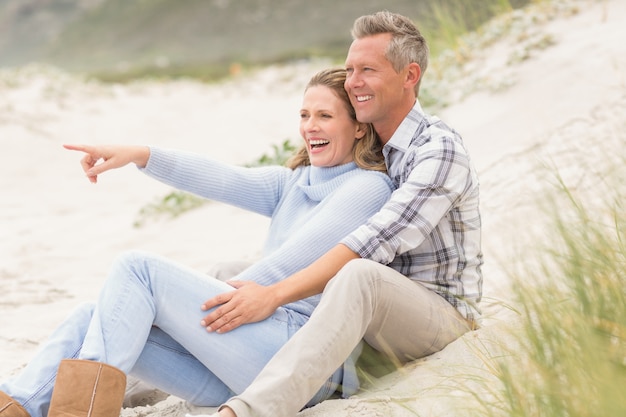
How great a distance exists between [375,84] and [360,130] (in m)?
0.23

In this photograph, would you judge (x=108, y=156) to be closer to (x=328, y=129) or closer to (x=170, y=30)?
(x=328, y=129)

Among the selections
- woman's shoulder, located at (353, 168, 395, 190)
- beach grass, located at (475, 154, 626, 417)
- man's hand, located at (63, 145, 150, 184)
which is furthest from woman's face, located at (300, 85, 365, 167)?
beach grass, located at (475, 154, 626, 417)

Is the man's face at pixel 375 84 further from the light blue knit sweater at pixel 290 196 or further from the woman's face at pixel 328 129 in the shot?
the light blue knit sweater at pixel 290 196

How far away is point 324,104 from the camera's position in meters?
3.04

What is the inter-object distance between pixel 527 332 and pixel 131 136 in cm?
830

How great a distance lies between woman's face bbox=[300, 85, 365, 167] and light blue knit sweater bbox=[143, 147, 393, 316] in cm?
5

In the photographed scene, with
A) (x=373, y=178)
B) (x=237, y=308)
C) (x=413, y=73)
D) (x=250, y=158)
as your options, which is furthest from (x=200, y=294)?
(x=250, y=158)

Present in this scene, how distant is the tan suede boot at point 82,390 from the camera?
8.01ft

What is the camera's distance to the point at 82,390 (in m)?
2.45

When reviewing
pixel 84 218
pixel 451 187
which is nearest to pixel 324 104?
pixel 451 187

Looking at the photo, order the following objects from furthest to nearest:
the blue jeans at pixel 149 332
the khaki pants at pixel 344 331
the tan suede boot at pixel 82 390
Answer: the blue jeans at pixel 149 332 < the tan suede boot at pixel 82 390 < the khaki pants at pixel 344 331

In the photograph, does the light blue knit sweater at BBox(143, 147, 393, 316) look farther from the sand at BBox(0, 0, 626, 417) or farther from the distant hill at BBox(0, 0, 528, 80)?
the distant hill at BBox(0, 0, 528, 80)

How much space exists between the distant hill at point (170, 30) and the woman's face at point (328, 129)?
16030 millimetres

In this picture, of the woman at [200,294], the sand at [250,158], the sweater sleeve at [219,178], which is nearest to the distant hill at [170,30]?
the sand at [250,158]
